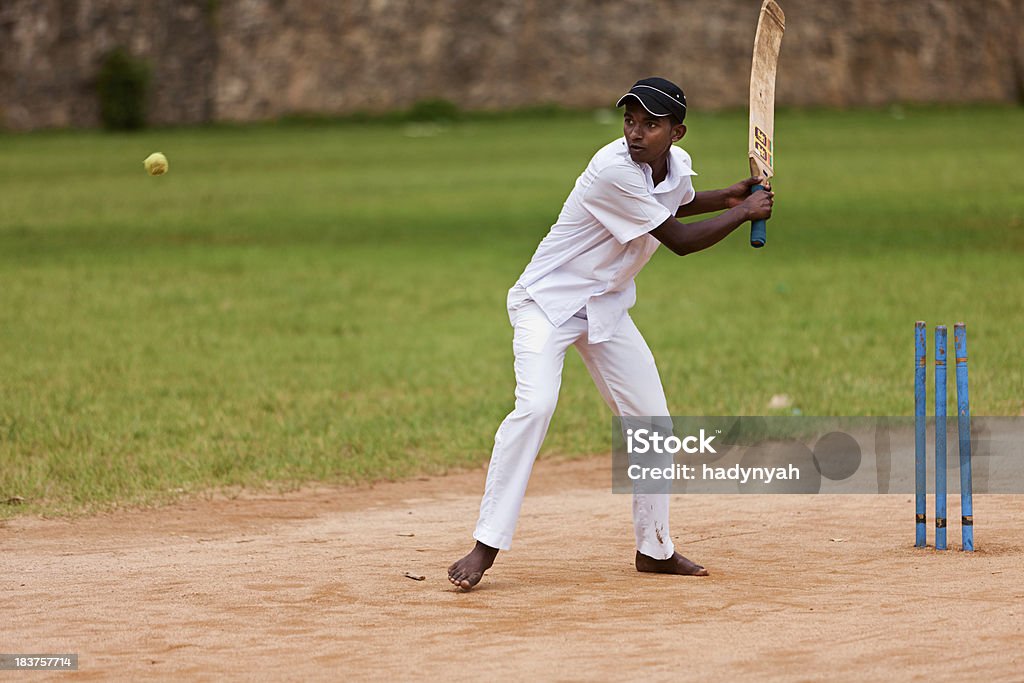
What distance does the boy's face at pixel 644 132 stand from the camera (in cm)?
615

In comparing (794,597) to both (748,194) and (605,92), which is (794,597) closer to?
(748,194)

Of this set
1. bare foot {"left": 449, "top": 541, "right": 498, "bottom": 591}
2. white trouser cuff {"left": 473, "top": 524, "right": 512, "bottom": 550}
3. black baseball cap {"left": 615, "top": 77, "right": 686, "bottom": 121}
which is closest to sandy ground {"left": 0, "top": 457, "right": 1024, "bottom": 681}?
bare foot {"left": 449, "top": 541, "right": 498, "bottom": 591}

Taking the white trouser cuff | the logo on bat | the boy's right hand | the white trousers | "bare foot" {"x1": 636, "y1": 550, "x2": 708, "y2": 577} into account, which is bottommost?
"bare foot" {"x1": 636, "y1": 550, "x2": 708, "y2": 577}

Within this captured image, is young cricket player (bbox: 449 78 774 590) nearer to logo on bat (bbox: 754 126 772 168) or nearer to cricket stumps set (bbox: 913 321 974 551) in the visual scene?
logo on bat (bbox: 754 126 772 168)

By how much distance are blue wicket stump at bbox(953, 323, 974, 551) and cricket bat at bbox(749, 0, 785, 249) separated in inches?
38.7

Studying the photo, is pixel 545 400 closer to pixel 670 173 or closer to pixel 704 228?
pixel 704 228

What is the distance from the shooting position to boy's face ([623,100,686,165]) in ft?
20.2

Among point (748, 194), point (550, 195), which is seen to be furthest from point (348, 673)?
point (550, 195)

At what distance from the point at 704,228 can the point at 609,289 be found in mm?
486

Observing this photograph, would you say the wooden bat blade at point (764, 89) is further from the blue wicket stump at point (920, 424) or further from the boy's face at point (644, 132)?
the blue wicket stump at point (920, 424)

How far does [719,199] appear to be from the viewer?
6.52 meters

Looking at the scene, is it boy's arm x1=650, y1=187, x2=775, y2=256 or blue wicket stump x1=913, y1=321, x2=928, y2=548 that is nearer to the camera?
boy's arm x1=650, y1=187, x2=775, y2=256

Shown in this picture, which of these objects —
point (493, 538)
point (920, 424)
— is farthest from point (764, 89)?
point (493, 538)

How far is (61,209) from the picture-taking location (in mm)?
25812
